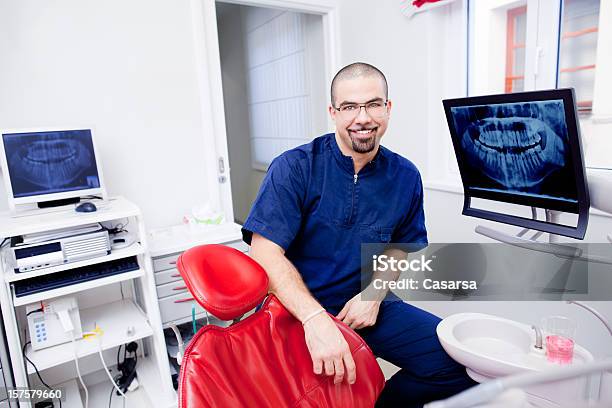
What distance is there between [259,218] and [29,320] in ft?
3.87

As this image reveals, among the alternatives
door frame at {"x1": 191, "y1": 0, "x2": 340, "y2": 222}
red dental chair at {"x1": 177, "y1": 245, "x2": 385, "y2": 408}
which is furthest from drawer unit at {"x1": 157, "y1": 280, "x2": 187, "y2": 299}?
red dental chair at {"x1": 177, "y1": 245, "x2": 385, "y2": 408}

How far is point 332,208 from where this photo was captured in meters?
1.38

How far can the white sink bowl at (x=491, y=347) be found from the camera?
38.0 inches

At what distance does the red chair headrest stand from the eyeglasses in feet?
2.00

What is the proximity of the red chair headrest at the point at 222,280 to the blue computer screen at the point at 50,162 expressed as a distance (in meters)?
1.26

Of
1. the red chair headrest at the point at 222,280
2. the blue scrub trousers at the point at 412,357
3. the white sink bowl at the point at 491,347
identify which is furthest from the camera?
the blue scrub trousers at the point at 412,357

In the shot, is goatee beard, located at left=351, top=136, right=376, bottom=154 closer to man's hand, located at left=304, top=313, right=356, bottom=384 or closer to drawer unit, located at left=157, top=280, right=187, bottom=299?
man's hand, located at left=304, top=313, right=356, bottom=384

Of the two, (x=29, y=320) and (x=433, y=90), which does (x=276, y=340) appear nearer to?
(x=29, y=320)

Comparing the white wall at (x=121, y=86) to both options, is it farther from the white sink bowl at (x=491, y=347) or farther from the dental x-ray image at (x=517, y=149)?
the white sink bowl at (x=491, y=347)

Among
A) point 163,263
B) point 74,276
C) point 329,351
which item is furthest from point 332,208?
point 74,276

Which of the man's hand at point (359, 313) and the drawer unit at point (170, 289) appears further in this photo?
the drawer unit at point (170, 289)

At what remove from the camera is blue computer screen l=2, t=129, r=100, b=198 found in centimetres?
176

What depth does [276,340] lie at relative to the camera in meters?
1.00

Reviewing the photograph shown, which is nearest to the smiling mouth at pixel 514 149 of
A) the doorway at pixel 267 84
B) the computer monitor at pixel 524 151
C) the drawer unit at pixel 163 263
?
the computer monitor at pixel 524 151
